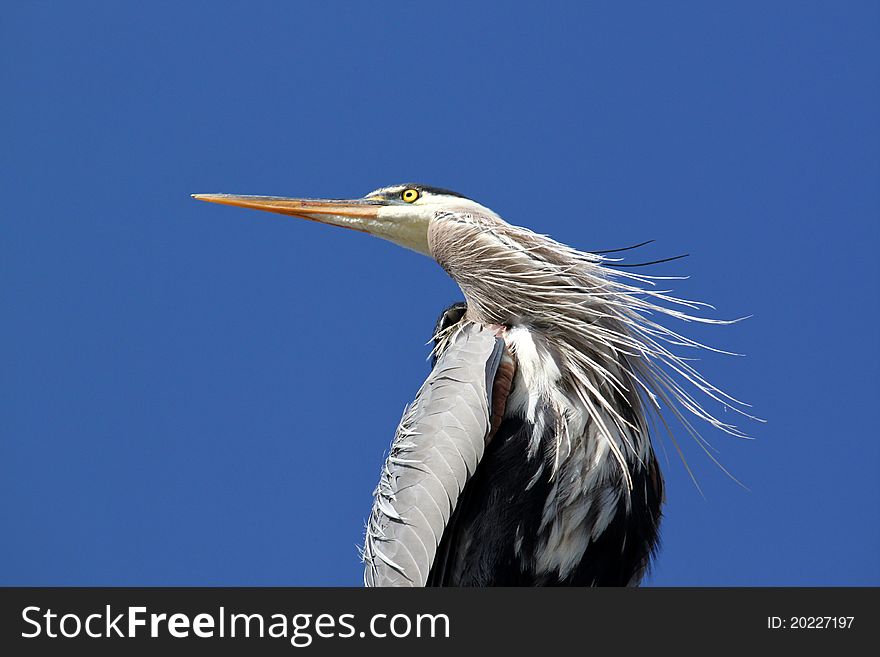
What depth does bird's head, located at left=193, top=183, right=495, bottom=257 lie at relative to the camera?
418cm

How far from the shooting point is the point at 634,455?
11.9ft

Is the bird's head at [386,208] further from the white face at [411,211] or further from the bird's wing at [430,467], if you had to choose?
the bird's wing at [430,467]

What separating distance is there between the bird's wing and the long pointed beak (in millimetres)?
934

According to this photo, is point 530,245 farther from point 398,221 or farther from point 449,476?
point 449,476

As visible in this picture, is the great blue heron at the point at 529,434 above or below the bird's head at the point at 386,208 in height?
below

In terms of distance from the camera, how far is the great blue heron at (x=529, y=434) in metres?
3.41

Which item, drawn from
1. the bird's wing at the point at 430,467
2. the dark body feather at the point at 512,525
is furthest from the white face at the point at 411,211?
the dark body feather at the point at 512,525

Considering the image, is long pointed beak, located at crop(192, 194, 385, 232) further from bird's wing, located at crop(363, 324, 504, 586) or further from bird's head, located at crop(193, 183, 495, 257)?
bird's wing, located at crop(363, 324, 504, 586)

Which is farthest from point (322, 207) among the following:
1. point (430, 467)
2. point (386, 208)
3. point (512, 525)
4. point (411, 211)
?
point (512, 525)

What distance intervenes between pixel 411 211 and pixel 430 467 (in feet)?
3.67

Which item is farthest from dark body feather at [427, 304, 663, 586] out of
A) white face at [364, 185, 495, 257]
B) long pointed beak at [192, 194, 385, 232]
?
long pointed beak at [192, 194, 385, 232]

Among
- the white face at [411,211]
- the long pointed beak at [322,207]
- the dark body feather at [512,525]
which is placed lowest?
the dark body feather at [512,525]
